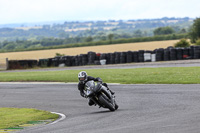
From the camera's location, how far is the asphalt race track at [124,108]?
10430 mm

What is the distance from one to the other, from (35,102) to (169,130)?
11.7 m

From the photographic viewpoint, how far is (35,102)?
66.0 ft

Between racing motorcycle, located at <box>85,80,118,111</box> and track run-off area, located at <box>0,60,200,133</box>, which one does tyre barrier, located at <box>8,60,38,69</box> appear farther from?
racing motorcycle, located at <box>85,80,118,111</box>

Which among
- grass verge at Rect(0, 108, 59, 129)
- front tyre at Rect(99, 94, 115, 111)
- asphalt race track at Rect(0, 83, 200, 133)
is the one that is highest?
front tyre at Rect(99, 94, 115, 111)

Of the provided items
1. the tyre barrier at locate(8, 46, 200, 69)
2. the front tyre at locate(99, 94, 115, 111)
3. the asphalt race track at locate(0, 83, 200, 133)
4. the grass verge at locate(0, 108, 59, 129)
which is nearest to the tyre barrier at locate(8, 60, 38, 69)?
the tyre barrier at locate(8, 46, 200, 69)

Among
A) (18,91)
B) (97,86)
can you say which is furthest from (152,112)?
(18,91)

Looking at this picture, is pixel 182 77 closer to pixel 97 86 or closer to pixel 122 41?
pixel 97 86

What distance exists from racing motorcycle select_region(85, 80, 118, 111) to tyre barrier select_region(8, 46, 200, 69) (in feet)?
82.0

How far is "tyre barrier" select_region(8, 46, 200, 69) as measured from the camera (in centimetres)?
3897

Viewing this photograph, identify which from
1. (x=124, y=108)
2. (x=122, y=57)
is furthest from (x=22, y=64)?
(x=124, y=108)

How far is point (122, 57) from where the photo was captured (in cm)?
4184

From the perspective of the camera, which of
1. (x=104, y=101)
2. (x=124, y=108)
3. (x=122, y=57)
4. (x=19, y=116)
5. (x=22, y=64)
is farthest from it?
(x=22, y=64)

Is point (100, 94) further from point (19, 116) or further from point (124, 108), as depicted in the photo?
point (19, 116)

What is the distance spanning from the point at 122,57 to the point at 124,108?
2666 cm
